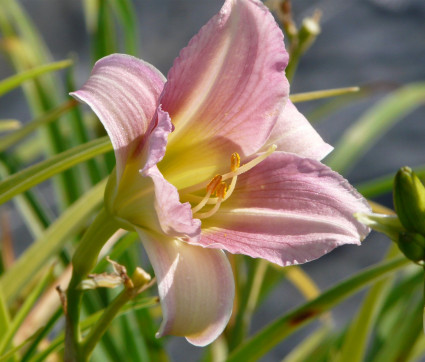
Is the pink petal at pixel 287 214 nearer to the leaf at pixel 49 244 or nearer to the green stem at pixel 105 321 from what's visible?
the green stem at pixel 105 321

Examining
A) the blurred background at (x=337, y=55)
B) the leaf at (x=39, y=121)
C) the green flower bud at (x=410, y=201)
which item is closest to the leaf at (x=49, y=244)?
the leaf at (x=39, y=121)

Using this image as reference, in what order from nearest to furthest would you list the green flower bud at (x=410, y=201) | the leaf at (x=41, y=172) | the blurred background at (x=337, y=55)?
the green flower bud at (x=410, y=201)
the leaf at (x=41, y=172)
the blurred background at (x=337, y=55)

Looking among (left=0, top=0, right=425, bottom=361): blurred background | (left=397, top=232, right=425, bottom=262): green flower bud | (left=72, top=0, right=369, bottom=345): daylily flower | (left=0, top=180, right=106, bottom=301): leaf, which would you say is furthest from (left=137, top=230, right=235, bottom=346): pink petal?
(left=0, top=0, right=425, bottom=361): blurred background

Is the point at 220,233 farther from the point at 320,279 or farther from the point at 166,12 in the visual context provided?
the point at 166,12

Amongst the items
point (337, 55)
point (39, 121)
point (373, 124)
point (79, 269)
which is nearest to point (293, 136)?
point (79, 269)

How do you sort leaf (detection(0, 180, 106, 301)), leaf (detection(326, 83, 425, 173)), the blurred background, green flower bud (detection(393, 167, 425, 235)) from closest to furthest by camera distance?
green flower bud (detection(393, 167, 425, 235))
leaf (detection(0, 180, 106, 301))
leaf (detection(326, 83, 425, 173))
the blurred background

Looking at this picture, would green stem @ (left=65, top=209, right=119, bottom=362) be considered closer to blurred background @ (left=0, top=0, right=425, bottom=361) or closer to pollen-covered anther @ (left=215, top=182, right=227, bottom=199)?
pollen-covered anther @ (left=215, top=182, right=227, bottom=199)

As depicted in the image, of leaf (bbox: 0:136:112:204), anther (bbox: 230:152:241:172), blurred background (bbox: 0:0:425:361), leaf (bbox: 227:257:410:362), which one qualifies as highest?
leaf (bbox: 0:136:112:204)

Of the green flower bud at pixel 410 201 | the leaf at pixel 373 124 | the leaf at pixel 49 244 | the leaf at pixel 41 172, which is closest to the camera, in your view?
the green flower bud at pixel 410 201
